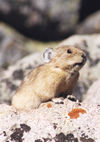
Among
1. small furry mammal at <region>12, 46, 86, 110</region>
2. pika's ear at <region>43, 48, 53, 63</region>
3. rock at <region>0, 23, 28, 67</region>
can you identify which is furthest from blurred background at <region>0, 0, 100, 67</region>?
small furry mammal at <region>12, 46, 86, 110</region>

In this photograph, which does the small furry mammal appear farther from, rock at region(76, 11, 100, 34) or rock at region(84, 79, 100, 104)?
rock at region(76, 11, 100, 34)

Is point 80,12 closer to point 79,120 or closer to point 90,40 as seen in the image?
point 90,40

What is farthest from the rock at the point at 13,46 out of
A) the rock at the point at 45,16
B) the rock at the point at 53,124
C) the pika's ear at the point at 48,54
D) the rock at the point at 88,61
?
the rock at the point at 53,124

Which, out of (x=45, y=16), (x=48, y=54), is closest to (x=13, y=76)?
(x=48, y=54)

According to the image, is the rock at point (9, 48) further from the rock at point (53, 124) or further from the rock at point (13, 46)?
the rock at point (53, 124)

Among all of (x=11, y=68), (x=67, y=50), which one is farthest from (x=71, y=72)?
(x=11, y=68)

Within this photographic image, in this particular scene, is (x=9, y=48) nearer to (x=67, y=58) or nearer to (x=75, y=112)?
(x=67, y=58)
